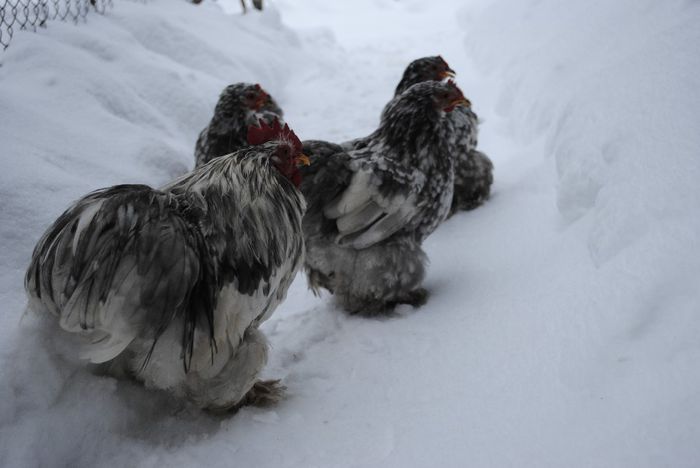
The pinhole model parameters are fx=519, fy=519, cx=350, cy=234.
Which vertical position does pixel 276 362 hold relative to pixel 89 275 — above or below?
below

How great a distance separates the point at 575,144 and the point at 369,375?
1.72m

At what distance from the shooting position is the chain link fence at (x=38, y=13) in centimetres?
423

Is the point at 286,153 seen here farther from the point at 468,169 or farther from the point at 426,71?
the point at 426,71

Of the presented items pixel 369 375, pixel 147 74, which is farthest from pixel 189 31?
pixel 369 375

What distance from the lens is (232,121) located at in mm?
3617

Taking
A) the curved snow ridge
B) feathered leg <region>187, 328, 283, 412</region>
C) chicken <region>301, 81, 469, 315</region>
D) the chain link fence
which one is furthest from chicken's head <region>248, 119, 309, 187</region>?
the chain link fence

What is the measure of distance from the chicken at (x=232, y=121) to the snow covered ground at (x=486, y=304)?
0.41 metres

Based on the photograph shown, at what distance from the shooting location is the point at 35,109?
3174mm

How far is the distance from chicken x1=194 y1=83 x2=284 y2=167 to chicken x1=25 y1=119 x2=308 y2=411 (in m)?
1.56

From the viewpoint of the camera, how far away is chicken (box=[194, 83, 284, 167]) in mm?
3564

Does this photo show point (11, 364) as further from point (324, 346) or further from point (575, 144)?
point (575, 144)

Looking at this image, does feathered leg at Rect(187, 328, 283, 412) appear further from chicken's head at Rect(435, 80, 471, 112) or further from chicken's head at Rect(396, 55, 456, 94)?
chicken's head at Rect(396, 55, 456, 94)

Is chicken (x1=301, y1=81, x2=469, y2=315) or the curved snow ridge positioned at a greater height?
the curved snow ridge

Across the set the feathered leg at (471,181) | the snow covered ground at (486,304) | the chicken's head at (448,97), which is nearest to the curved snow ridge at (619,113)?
the snow covered ground at (486,304)
